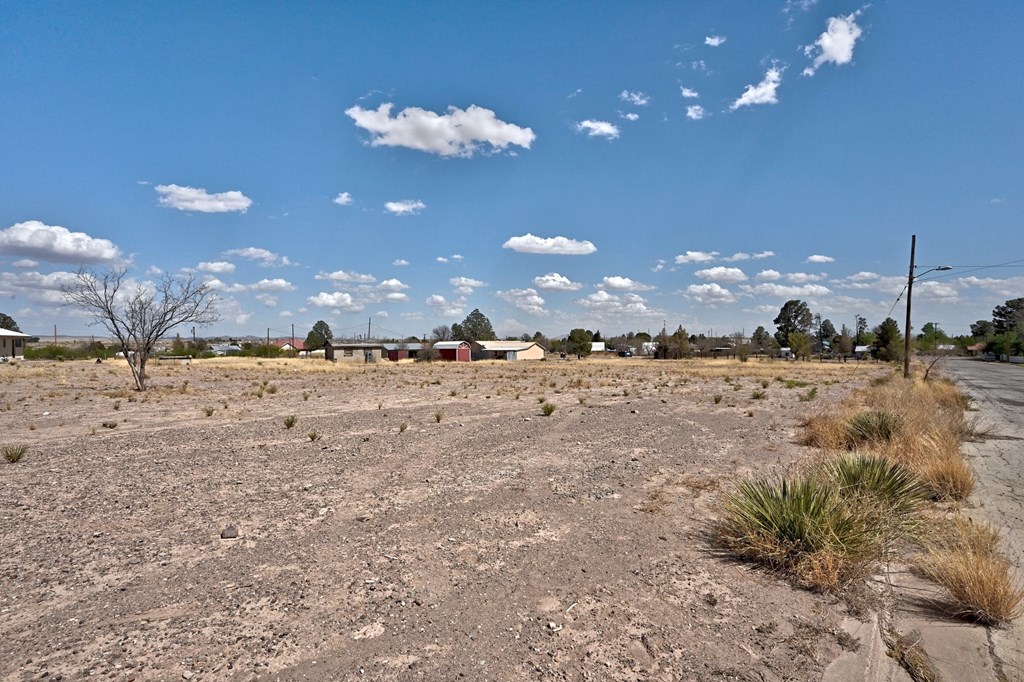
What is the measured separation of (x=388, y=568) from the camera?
223 inches

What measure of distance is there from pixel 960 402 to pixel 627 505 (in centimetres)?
1826

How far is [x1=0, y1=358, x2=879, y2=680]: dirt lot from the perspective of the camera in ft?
13.3

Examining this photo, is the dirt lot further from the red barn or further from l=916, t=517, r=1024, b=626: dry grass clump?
the red barn

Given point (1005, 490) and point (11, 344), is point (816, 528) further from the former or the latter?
point (11, 344)

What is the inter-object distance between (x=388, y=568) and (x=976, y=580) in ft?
17.0

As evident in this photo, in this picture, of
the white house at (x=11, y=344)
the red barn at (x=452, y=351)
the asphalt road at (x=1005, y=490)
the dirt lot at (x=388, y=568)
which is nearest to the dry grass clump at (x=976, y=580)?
the asphalt road at (x=1005, y=490)

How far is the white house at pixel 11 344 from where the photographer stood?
238 feet

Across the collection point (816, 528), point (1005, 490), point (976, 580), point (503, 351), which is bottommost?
point (1005, 490)

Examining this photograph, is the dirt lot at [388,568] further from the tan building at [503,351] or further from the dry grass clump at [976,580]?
the tan building at [503,351]

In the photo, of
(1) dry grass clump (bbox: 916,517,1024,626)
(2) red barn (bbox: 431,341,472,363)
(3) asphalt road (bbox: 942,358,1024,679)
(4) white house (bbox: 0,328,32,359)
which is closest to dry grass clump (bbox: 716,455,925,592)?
(1) dry grass clump (bbox: 916,517,1024,626)

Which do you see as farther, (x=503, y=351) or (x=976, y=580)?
(x=503, y=351)

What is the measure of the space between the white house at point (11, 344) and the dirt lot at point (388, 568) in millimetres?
80218

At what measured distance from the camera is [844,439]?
12.8 m

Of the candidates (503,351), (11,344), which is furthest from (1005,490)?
(11,344)
